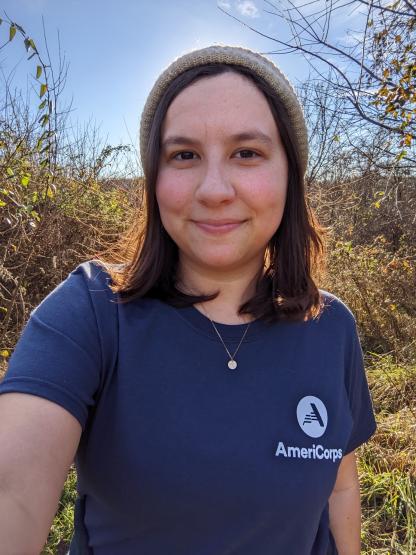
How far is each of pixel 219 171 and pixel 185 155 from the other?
0.36 ft

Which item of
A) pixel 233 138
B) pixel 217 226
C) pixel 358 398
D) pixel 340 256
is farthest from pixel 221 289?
pixel 340 256

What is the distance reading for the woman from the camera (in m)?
0.87

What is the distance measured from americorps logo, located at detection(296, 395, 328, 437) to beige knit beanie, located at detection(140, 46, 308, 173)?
2.30ft

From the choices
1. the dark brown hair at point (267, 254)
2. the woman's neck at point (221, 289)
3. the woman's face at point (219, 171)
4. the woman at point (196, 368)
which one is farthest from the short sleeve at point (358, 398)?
the woman's face at point (219, 171)

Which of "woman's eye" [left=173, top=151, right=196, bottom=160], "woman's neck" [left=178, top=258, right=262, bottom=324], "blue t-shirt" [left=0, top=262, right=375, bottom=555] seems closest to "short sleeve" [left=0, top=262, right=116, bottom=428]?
"blue t-shirt" [left=0, top=262, right=375, bottom=555]

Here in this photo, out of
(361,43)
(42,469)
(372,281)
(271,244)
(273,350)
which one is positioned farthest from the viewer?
(372,281)

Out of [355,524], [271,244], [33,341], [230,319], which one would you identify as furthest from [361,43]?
[33,341]

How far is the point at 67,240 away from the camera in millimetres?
5055

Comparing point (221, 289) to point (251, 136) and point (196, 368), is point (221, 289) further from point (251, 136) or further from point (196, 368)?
point (251, 136)

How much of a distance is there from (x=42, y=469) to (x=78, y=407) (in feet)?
0.40

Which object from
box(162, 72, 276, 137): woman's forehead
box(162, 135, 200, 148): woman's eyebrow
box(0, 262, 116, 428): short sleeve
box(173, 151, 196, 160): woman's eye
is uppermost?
box(162, 72, 276, 137): woman's forehead

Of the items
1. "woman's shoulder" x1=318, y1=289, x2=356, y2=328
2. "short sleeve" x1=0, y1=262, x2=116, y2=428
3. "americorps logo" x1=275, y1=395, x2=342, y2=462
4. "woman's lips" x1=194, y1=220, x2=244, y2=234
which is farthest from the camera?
"woman's shoulder" x1=318, y1=289, x2=356, y2=328

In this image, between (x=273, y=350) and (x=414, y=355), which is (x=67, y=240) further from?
(x=273, y=350)

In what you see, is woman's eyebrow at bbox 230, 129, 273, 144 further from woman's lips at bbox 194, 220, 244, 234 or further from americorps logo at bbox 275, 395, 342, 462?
americorps logo at bbox 275, 395, 342, 462
